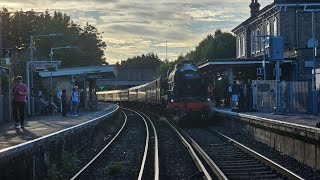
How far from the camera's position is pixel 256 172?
12.7 metres

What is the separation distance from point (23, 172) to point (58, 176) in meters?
2.01

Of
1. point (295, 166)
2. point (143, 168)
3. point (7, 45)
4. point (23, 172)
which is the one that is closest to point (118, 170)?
point (143, 168)

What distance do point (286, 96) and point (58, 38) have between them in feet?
184

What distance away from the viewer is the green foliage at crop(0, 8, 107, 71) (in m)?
76.9

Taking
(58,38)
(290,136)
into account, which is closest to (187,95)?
(290,136)

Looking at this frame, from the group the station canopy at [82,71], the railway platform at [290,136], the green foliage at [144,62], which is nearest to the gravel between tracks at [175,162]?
the railway platform at [290,136]

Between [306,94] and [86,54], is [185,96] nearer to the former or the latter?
[306,94]

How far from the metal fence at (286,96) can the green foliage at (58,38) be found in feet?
152

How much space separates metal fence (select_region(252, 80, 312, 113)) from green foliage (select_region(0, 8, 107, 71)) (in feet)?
152

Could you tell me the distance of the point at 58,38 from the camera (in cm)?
8025

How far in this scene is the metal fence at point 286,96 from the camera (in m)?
27.1

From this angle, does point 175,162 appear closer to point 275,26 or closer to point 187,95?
point 187,95

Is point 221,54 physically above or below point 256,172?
above

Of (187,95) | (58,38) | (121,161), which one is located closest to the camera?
(121,161)
